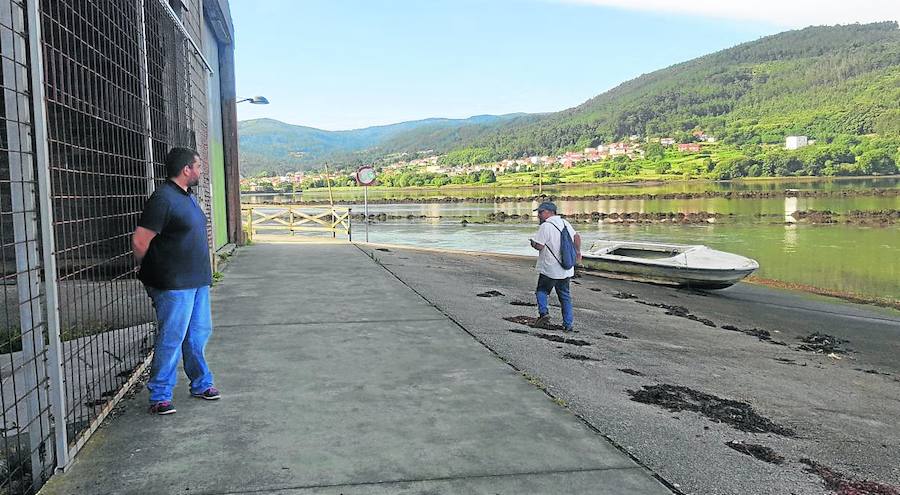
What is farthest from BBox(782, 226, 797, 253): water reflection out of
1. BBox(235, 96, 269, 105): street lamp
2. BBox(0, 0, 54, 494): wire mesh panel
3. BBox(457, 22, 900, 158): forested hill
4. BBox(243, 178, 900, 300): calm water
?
BBox(457, 22, 900, 158): forested hill

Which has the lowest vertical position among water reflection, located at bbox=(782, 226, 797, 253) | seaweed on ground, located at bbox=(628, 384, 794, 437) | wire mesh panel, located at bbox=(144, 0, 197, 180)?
water reflection, located at bbox=(782, 226, 797, 253)

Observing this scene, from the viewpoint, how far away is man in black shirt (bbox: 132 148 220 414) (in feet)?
13.1

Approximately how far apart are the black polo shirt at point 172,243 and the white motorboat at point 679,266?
15429mm

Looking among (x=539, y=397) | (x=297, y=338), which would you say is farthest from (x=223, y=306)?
(x=539, y=397)

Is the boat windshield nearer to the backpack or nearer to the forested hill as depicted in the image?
the backpack

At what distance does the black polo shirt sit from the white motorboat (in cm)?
1543

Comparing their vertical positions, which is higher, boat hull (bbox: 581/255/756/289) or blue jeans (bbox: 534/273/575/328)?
blue jeans (bbox: 534/273/575/328)

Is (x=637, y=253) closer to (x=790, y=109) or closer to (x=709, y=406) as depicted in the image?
(x=709, y=406)

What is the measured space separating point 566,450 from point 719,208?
223 ft

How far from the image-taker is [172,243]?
4098 mm

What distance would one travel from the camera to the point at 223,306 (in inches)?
330

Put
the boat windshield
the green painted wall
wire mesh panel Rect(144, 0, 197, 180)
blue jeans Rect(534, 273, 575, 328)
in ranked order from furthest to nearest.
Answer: the boat windshield → the green painted wall → blue jeans Rect(534, 273, 575, 328) → wire mesh panel Rect(144, 0, 197, 180)

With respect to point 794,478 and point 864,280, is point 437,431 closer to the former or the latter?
point 794,478

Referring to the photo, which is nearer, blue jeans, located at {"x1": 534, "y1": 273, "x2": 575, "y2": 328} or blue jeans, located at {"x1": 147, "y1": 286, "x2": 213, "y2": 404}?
blue jeans, located at {"x1": 147, "y1": 286, "x2": 213, "y2": 404}
